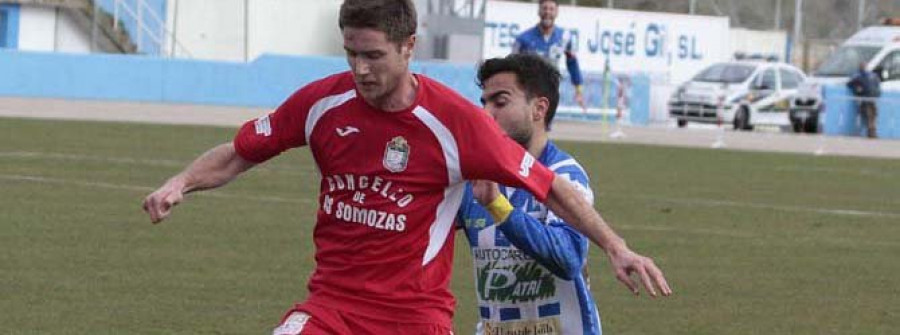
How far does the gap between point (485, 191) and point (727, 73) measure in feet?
126

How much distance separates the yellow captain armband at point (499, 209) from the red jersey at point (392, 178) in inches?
6.1

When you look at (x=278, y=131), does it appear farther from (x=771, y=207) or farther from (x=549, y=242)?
(x=771, y=207)

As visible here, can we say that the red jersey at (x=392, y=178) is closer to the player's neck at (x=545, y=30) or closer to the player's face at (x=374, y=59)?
the player's face at (x=374, y=59)

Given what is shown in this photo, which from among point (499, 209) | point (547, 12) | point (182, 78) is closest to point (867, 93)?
point (182, 78)

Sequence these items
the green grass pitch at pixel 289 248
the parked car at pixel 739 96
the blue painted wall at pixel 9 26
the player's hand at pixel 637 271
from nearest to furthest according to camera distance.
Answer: the player's hand at pixel 637 271
the green grass pitch at pixel 289 248
the parked car at pixel 739 96
the blue painted wall at pixel 9 26

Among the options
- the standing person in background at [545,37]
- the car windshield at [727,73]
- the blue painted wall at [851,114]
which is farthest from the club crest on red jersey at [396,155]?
the car windshield at [727,73]

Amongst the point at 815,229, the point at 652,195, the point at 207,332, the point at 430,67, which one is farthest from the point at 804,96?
the point at 207,332

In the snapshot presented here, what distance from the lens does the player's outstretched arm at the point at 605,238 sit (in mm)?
5168

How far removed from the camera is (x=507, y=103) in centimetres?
623

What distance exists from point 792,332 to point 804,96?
30907 mm

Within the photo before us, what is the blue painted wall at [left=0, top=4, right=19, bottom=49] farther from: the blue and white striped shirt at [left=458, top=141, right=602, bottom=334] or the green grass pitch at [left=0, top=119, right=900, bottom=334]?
the blue and white striped shirt at [left=458, top=141, right=602, bottom=334]

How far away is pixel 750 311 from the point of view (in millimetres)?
11453

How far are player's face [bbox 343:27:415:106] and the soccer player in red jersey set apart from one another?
0.4 inches

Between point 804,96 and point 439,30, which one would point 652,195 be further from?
point 439,30
